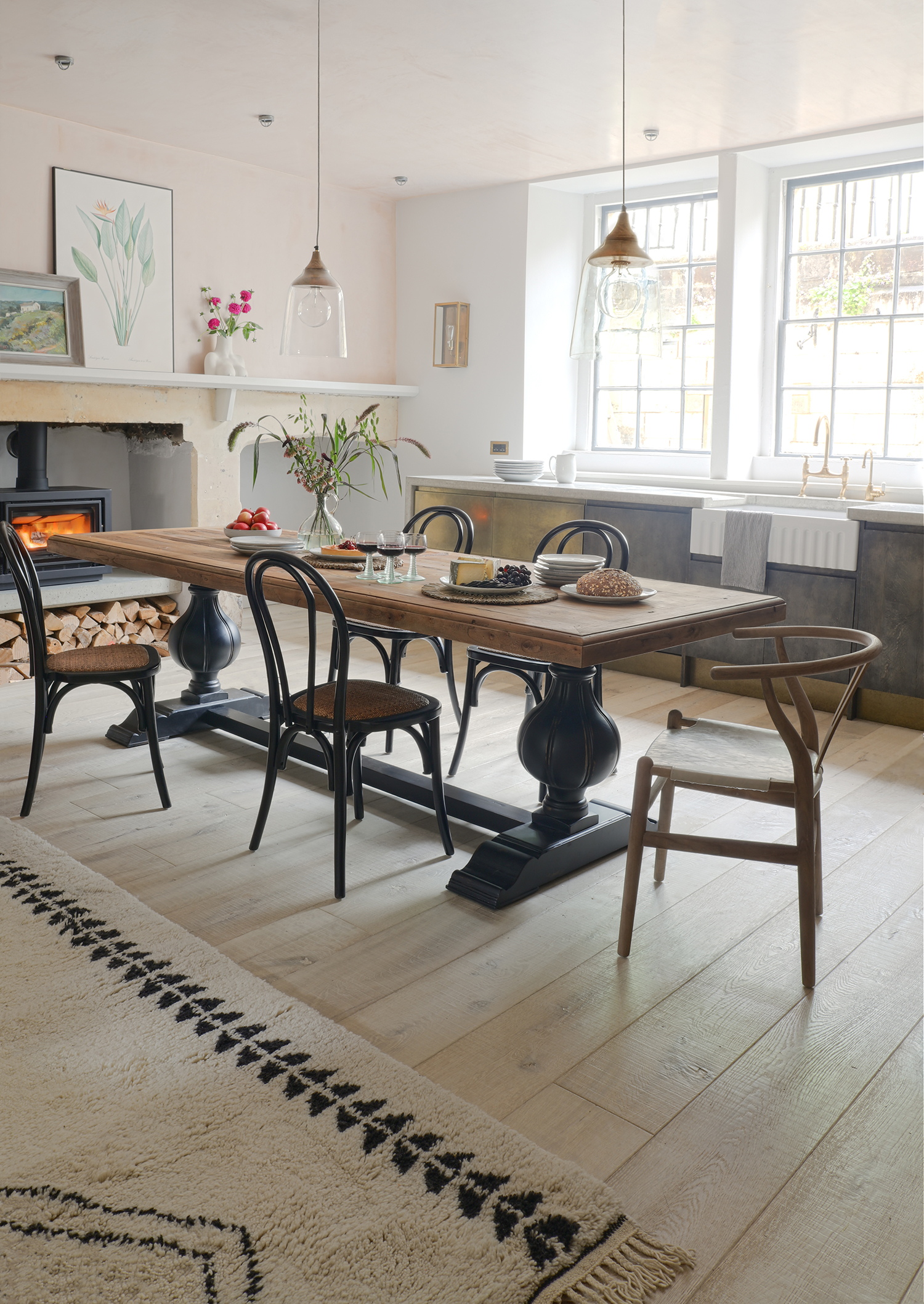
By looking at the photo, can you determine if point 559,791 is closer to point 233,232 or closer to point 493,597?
point 493,597

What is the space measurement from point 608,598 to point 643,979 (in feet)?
3.26

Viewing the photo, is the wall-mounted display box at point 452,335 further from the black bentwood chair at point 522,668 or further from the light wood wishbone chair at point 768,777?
the light wood wishbone chair at point 768,777

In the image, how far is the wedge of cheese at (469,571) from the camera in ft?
9.57

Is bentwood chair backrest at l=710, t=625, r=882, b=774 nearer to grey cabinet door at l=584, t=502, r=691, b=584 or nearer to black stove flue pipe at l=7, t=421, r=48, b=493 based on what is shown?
grey cabinet door at l=584, t=502, r=691, b=584

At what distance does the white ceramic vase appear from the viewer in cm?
566

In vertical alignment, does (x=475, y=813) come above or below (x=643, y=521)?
below

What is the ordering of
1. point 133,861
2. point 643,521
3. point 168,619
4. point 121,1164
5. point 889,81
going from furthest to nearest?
point 168,619 < point 643,521 < point 889,81 < point 133,861 < point 121,1164

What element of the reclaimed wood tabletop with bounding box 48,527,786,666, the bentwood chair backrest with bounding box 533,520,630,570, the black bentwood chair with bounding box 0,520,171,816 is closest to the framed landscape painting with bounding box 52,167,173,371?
the reclaimed wood tabletop with bounding box 48,527,786,666

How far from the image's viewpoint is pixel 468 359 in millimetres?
6367

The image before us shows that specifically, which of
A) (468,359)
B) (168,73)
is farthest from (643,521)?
(168,73)

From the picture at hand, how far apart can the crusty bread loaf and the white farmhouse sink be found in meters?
1.96

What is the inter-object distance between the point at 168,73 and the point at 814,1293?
4561 millimetres

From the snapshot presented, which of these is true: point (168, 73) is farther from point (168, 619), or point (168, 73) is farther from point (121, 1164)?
point (121, 1164)

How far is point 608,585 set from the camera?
2.84 m
